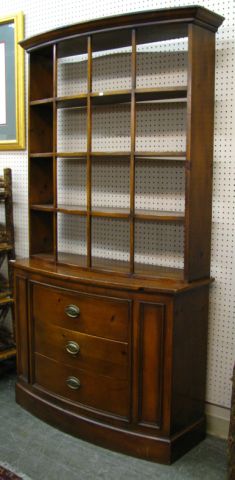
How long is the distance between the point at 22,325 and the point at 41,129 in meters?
1.12

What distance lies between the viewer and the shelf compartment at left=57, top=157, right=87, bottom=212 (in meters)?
2.91

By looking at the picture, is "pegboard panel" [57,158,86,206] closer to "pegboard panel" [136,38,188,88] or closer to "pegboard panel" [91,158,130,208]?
"pegboard panel" [91,158,130,208]

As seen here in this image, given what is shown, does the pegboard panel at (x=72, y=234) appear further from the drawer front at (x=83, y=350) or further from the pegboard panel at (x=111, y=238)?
the drawer front at (x=83, y=350)

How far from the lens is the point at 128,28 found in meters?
2.24

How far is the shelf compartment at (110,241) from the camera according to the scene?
273cm

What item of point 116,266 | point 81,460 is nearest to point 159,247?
point 116,266

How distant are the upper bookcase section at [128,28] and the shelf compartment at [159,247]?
0.90m

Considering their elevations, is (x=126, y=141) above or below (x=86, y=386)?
above

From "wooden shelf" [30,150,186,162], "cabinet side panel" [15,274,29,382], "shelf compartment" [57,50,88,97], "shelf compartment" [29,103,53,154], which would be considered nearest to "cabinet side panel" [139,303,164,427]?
"wooden shelf" [30,150,186,162]

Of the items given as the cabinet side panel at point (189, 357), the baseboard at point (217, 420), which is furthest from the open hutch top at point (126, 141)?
the baseboard at point (217, 420)

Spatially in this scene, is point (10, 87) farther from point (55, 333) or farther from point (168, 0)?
point (55, 333)

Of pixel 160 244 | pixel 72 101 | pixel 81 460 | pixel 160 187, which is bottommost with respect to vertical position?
pixel 81 460

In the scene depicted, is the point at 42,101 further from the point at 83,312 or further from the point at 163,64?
the point at 83,312

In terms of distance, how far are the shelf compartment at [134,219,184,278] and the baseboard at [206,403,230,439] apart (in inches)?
29.1
